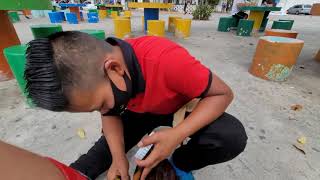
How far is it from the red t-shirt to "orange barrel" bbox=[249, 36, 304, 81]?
2.11 metres

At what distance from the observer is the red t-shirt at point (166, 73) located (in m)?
0.73

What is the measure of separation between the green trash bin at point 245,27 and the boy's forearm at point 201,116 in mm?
5735

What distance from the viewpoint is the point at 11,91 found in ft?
7.06

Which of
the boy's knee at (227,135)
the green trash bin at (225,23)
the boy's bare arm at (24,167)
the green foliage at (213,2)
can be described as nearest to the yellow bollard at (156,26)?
the green trash bin at (225,23)

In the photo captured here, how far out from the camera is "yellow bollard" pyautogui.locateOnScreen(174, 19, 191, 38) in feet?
16.6

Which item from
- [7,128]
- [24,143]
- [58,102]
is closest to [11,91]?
[7,128]

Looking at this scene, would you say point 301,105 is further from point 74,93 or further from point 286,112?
point 74,93

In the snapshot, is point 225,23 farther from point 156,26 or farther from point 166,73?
point 166,73

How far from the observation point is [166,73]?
744 mm

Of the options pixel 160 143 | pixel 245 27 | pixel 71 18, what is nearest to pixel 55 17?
pixel 71 18

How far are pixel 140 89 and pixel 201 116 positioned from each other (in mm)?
258

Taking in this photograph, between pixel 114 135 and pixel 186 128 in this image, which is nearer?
pixel 186 128

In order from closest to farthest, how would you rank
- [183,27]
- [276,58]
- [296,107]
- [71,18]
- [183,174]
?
[183,174] < [296,107] < [276,58] < [183,27] < [71,18]

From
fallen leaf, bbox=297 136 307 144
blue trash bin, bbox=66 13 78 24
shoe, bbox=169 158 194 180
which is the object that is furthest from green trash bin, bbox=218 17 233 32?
shoe, bbox=169 158 194 180
